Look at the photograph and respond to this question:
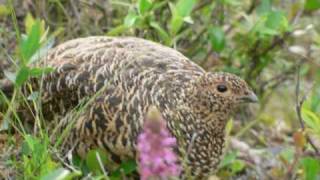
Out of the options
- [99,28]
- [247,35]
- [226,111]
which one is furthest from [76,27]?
[226,111]

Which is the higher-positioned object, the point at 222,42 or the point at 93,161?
the point at 222,42

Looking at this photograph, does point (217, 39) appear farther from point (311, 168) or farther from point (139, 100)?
point (311, 168)

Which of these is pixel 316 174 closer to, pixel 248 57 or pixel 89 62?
pixel 89 62

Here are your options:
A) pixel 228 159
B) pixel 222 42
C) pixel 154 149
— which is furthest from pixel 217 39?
pixel 154 149

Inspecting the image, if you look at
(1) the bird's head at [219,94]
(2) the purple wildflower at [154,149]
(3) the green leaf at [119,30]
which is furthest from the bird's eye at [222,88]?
(2) the purple wildflower at [154,149]

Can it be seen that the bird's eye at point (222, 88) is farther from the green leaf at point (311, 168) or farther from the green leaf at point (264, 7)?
the green leaf at point (264, 7)

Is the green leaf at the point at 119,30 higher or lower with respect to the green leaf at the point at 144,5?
lower

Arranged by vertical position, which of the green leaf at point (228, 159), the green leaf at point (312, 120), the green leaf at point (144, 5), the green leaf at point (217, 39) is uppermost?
the green leaf at point (144, 5)

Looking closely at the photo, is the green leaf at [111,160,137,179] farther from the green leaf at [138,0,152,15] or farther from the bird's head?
the green leaf at [138,0,152,15]
